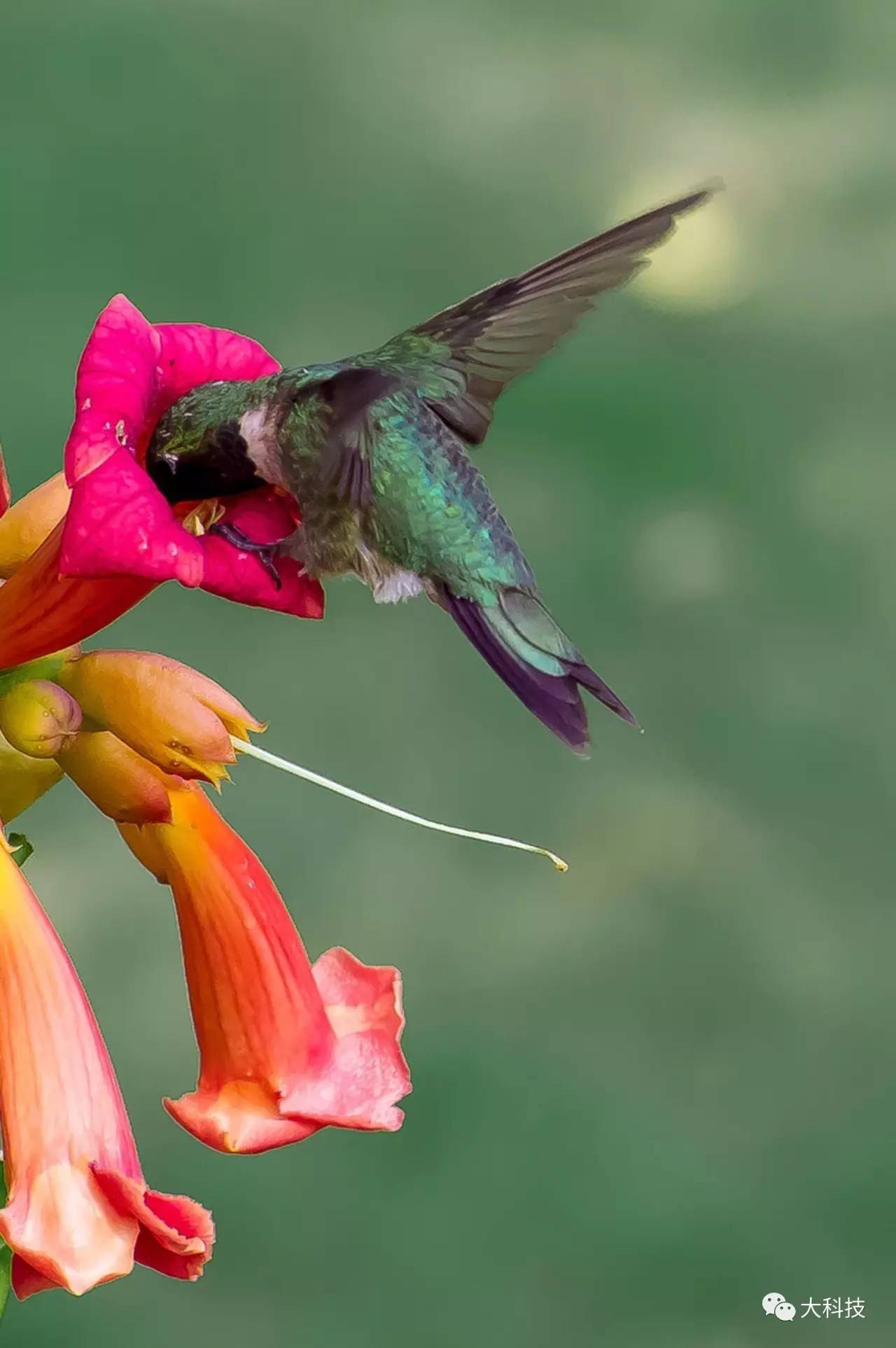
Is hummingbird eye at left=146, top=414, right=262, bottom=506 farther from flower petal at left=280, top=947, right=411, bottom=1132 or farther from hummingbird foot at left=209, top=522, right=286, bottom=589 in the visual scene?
flower petal at left=280, top=947, right=411, bottom=1132

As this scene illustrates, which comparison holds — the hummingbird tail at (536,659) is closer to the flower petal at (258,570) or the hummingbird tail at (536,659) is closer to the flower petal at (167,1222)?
the flower petal at (258,570)

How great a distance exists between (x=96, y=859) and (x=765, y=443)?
51cm

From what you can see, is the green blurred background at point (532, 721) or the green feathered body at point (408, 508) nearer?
the green feathered body at point (408, 508)

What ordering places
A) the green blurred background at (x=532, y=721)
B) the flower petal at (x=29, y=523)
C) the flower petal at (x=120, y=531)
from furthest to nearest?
the green blurred background at (x=532, y=721), the flower petal at (x=29, y=523), the flower petal at (x=120, y=531)

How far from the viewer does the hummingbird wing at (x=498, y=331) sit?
60cm

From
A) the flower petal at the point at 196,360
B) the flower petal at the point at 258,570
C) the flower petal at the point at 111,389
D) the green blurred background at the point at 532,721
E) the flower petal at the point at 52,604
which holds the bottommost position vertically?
the green blurred background at the point at 532,721

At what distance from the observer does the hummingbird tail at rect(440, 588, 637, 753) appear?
0.50 metres

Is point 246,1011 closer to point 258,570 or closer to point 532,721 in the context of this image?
point 258,570

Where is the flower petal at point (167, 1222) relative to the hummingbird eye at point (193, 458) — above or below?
below

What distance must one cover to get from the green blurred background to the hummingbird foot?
1.62 ft

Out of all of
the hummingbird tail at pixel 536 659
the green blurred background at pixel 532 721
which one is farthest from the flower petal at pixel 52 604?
the green blurred background at pixel 532 721

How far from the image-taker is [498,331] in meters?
0.63

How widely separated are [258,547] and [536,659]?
0.30 feet

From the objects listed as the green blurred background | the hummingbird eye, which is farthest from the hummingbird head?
the green blurred background
